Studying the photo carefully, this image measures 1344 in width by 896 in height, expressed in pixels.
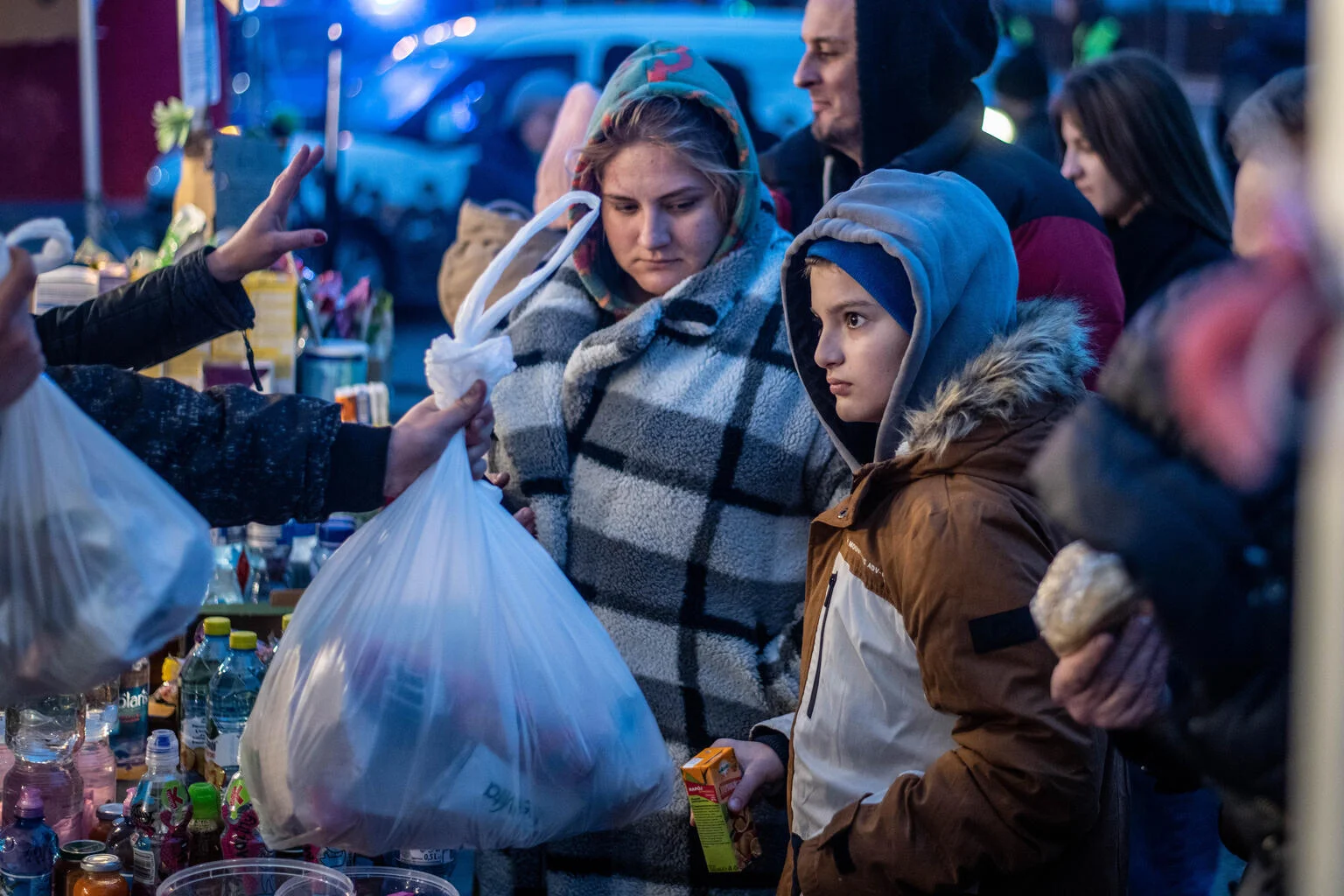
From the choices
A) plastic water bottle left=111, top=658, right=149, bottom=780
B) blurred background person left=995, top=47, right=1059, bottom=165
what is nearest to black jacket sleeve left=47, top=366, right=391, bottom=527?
plastic water bottle left=111, top=658, right=149, bottom=780

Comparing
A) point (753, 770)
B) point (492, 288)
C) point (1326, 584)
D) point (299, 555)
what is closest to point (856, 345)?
point (492, 288)

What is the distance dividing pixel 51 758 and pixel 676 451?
1210 mm

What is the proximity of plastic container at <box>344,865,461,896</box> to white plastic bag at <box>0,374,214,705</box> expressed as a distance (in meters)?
0.67

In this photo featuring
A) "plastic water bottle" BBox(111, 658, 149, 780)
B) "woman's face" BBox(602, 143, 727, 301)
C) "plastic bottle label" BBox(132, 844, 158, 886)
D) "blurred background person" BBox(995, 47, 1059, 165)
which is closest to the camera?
"plastic bottle label" BBox(132, 844, 158, 886)

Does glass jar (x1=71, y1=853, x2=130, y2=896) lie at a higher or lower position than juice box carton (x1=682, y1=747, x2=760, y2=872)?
lower

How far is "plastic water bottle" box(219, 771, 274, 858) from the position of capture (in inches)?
79.0

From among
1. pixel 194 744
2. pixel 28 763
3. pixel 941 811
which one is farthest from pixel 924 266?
pixel 28 763

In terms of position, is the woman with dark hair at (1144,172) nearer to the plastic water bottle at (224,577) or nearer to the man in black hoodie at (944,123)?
the man in black hoodie at (944,123)

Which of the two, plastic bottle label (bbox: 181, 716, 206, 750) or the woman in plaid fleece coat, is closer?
the woman in plaid fleece coat

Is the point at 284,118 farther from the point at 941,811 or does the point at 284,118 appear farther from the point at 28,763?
the point at 941,811

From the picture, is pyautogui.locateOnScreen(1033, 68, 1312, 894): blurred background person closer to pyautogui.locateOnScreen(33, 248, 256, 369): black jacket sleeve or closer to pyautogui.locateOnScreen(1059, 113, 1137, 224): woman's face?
pyautogui.locateOnScreen(33, 248, 256, 369): black jacket sleeve

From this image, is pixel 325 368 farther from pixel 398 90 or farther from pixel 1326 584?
pixel 398 90

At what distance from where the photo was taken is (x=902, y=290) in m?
1.79

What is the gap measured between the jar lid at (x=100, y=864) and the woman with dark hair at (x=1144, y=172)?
2.38 metres
